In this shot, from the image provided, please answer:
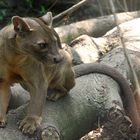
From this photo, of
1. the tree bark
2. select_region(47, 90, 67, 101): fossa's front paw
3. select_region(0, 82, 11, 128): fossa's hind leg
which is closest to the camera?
select_region(0, 82, 11, 128): fossa's hind leg

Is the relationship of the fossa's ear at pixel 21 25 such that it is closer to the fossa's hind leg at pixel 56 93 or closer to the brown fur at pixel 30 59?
the brown fur at pixel 30 59

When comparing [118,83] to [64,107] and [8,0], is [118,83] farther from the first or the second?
[8,0]

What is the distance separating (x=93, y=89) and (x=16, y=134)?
937 mm

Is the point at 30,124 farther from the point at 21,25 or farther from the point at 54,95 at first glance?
the point at 21,25

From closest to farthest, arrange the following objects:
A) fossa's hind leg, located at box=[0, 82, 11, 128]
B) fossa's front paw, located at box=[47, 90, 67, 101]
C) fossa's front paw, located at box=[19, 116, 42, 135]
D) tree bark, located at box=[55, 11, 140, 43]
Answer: fossa's front paw, located at box=[19, 116, 42, 135] < fossa's hind leg, located at box=[0, 82, 11, 128] < fossa's front paw, located at box=[47, 90, 67, 101] < tree bark, located at box=[55, 11, 140, 43]

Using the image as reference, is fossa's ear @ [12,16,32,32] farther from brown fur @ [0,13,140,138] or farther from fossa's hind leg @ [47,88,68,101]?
fossa's hind leg @ [47,88,68,101]

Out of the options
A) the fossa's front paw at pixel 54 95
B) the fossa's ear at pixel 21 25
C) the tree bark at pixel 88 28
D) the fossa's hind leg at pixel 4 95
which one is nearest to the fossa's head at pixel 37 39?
the fossa's ear at pixel 21 25

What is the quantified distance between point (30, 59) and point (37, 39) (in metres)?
0.21

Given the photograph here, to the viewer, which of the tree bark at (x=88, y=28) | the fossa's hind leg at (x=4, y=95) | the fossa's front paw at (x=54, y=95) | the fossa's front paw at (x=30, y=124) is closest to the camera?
the fossa's front paw at (x=30, y=124)

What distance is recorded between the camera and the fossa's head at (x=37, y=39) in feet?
10.8

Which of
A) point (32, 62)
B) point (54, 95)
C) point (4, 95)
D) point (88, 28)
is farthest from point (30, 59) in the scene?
point (88, 28)

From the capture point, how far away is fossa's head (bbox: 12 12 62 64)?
3.29 m

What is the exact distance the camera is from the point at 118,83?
13.9 ft

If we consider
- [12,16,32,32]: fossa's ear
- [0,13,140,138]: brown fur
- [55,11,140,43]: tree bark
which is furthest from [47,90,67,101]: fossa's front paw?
[55,11,140,43]: tree bark
